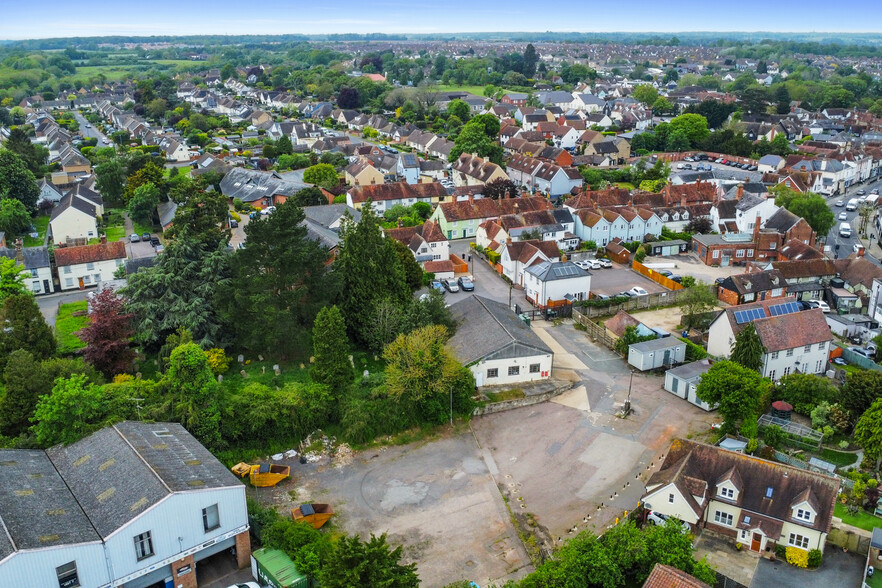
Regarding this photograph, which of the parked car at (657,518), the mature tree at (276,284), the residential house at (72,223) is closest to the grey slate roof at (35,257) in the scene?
the residential house at (72,223)

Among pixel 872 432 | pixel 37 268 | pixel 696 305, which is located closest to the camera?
pixel 872 432

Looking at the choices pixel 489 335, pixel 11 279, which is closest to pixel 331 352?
pixel 489 335

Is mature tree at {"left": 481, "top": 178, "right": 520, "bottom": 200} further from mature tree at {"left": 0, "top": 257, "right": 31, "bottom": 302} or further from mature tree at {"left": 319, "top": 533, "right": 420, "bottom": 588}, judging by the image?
mature tree at {"left": 319, "top": 533, "right": 420, "bottom": 588}

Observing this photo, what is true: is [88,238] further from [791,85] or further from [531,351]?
[791,85]

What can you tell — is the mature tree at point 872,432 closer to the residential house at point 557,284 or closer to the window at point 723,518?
the window at point 723,518

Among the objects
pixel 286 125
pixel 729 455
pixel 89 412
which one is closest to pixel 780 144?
pixel 286 125

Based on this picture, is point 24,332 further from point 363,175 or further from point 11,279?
point 363,175
